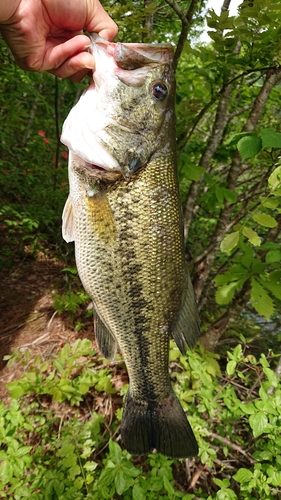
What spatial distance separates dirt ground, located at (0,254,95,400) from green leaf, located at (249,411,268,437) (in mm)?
2274

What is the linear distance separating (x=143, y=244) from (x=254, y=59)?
5.71 ft

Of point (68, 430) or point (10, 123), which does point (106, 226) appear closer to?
point (68, 430)

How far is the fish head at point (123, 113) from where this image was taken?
142cm

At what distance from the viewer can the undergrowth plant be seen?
6.61 ft

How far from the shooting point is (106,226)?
1505 millimetres

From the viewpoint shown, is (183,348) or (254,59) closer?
(183,348)

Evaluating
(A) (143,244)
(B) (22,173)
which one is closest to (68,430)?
(A) (143,244)

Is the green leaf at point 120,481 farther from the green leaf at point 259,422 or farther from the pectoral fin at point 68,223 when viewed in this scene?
the pectoral fin at point 68,223

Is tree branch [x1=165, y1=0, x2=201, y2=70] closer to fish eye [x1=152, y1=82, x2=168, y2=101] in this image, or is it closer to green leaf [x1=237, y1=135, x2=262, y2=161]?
green leaf [x1=237, y1=135, x2=262, y2=161]

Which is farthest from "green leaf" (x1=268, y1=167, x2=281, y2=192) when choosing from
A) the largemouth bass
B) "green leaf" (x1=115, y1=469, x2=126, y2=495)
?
"green leaf" (x1=115, y1=469, x2=126, y2=495)

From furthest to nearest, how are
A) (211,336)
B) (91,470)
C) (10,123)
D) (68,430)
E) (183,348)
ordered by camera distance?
(10,123)
(211,336)
(68,430)
(91,470)
(183,348)

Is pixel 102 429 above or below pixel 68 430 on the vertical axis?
below

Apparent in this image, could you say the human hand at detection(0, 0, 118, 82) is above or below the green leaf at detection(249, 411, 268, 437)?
above

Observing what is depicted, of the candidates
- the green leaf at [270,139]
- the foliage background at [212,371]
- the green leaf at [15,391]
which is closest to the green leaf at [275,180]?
the foliage background at [212,371]
